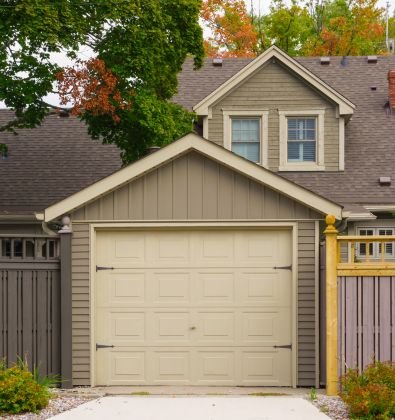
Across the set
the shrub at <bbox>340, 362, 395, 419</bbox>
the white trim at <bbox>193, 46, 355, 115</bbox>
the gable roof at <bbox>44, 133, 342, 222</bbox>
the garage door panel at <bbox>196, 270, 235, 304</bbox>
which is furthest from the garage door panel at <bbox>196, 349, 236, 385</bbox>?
the white trim at <bbox>193, 46, 355, 115</bbox>

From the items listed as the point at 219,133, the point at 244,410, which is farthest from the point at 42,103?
the point at 244,410

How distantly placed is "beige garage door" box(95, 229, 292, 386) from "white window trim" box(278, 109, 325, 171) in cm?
681

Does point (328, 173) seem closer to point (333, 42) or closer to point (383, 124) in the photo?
point (383, 124)

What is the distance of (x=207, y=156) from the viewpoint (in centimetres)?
1245

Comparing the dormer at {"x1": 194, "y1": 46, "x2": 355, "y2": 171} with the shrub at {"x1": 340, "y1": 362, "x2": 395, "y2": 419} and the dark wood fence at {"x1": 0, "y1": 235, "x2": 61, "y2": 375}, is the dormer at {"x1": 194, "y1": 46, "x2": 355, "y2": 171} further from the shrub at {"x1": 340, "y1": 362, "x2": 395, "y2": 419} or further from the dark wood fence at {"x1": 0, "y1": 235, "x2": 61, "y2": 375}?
the shrub at {"x1": 340, "y1": 362, "x2": 395, "y2": 419}

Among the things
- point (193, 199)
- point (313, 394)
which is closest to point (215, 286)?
point (193, 199)

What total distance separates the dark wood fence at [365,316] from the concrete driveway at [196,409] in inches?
45.6

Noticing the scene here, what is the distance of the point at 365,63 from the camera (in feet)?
75.2

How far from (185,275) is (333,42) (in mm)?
21146

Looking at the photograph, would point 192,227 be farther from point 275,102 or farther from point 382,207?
point 275,102

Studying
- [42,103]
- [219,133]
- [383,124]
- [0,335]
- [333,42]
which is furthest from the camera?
[333,42]

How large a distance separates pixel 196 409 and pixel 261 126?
10171 millimetres

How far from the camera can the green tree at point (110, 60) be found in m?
16.2

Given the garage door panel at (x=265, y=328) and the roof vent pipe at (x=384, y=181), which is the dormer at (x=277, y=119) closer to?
the roof vent pipe at (x=384, y=181)
